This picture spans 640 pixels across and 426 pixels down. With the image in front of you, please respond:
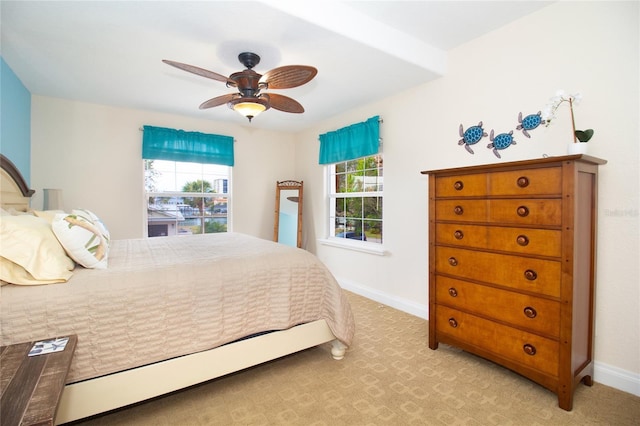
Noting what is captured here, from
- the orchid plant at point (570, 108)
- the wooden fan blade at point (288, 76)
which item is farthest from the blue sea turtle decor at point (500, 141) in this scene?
the wooden fan blade at point (288, 76)

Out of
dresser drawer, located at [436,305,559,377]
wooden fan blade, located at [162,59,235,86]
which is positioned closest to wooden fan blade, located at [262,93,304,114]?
wooden fan blade, located at [162,59,235,86]

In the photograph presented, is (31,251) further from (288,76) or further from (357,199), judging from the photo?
(357,199)

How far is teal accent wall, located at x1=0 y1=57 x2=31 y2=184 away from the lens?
8.52ft

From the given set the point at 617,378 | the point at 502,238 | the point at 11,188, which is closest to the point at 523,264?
the point at 502,238

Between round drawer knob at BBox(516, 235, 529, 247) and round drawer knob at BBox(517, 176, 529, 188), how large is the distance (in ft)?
0.97

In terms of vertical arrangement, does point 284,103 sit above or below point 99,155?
above

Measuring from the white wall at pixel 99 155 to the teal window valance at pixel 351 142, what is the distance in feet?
4.32

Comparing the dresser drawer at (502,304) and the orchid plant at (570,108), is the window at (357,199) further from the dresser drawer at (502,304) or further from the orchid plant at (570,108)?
the orchid plant at (570,108)

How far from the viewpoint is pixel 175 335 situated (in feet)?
5.43

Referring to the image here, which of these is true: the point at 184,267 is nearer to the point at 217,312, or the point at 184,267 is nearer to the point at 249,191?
the point at 217,312

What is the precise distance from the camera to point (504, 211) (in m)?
1.95

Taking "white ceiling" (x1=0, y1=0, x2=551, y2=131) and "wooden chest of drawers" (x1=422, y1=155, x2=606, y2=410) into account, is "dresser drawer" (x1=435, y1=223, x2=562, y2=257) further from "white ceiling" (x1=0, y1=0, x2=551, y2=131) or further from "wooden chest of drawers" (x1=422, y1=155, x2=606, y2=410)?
"white ceiling" (x1=0, y1=0, x2=551, y2=131)

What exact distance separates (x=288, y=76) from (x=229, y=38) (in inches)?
21.6

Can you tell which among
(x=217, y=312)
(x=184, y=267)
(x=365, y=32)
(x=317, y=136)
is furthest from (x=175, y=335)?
(x=317, y=136)
